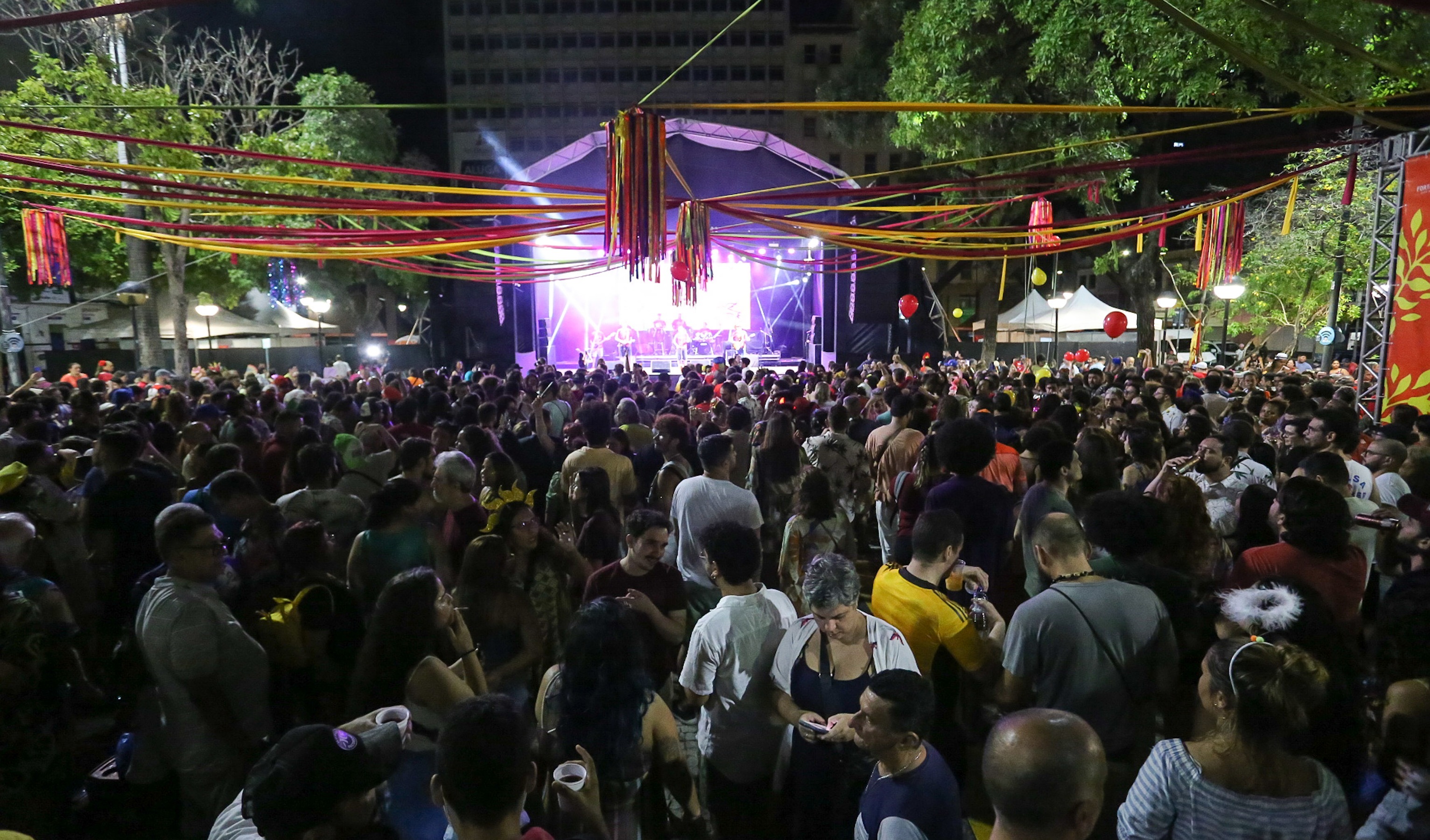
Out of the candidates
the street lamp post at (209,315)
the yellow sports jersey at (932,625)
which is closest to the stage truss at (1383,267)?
the yellow sports jersey at (932,625)

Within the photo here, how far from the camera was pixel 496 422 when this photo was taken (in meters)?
6.96

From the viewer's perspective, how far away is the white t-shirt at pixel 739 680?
9.05 ft

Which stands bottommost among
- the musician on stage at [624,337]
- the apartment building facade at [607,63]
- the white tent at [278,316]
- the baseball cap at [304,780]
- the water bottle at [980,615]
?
the musician on stage at [624,337]

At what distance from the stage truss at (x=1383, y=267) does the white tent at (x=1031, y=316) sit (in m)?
10.5

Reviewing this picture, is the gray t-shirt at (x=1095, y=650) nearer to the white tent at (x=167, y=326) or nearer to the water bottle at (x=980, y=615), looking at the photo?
the water bottle at (x=980, y=615)

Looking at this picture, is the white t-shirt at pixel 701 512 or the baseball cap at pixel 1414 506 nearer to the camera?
the baseball cap at pixel 1414 506

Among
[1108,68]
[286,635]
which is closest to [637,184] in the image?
[286,635]

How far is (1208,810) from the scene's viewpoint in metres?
1.87

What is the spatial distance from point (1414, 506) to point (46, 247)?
11334 mm

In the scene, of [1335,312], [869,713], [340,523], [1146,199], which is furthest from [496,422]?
[1146,199]

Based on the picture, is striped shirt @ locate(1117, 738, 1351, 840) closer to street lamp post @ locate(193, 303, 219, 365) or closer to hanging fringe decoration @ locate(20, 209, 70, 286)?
hanging fringe decoration @ locate(20, 209, 70, 286)

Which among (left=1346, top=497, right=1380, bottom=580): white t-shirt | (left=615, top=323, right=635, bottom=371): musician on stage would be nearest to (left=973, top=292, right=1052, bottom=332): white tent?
(left=615, top=323, right=635, bottom=371): musician on stage

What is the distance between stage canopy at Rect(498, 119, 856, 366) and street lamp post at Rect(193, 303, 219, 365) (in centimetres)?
621

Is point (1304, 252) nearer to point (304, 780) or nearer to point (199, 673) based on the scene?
point (199, 673)
